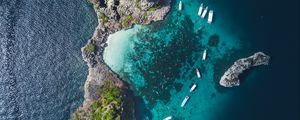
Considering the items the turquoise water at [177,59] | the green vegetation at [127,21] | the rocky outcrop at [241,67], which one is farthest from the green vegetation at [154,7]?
the rocky outcrop at [241,67]

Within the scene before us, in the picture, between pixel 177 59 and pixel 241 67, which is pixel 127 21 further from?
pixel 241 67

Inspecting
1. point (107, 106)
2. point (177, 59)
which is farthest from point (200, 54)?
point (107, 106)

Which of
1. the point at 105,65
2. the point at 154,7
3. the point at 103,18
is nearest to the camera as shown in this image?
the point at 103,18

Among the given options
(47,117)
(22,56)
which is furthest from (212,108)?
(22,56)

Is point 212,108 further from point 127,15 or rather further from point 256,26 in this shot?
point 127,15

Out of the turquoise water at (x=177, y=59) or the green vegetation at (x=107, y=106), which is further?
the turquoise water at (x=177, y=59)

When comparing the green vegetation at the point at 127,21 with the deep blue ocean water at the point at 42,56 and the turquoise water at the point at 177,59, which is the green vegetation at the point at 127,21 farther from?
the deep blue ocean water at the point at 42,56
